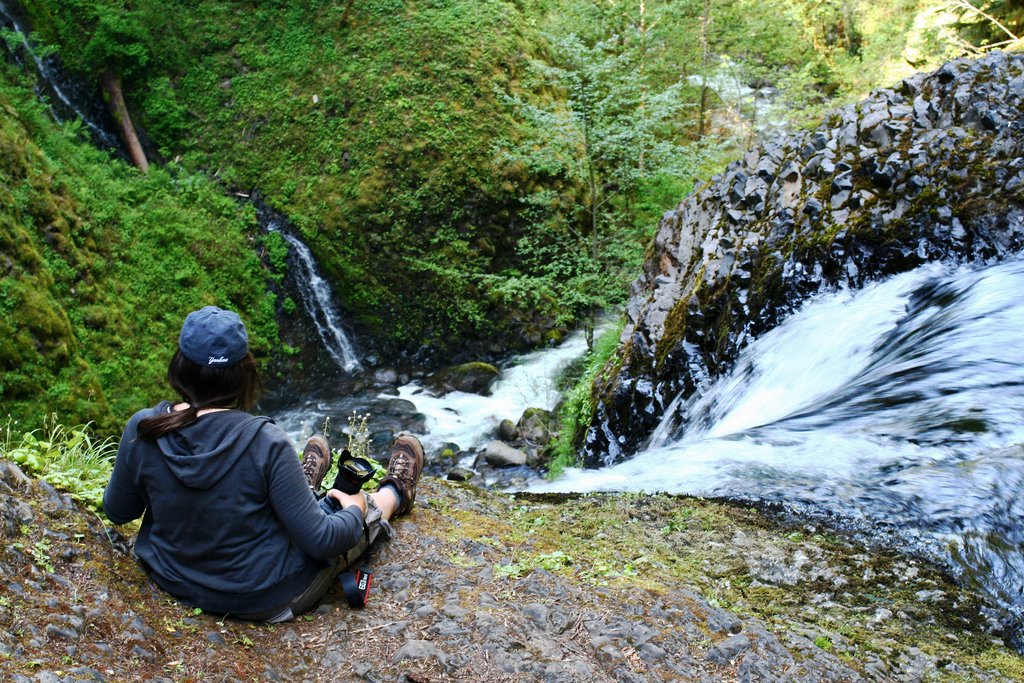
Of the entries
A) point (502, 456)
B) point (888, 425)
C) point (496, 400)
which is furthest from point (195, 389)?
point (496, 400)

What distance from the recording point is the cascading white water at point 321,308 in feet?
47.9

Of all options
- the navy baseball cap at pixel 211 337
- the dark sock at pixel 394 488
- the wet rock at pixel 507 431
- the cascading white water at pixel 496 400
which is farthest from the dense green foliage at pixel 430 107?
the navy baseball cap at pixel 211 337

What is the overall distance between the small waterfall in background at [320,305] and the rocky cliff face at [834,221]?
7.68m

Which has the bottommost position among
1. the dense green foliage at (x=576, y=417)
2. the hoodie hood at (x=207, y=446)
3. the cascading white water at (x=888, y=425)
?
the dense green foliage at (x=576, y=417)

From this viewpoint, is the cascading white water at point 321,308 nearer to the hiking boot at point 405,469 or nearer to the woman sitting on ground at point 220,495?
the hiking boot at point 405,469

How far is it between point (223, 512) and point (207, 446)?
0.86 feet

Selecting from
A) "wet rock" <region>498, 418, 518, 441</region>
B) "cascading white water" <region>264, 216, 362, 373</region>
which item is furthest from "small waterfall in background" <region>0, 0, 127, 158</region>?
"wet rock" <region>498, 418, 518, 441</region>

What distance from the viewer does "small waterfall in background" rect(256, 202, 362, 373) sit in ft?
47.9

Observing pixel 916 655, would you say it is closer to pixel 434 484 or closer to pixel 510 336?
pixel 434 484

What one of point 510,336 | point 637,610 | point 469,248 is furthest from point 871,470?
point 469,248

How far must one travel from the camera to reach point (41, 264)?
9.55m

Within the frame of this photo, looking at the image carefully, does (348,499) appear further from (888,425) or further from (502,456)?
(502,456)

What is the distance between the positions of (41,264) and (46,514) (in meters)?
8.30

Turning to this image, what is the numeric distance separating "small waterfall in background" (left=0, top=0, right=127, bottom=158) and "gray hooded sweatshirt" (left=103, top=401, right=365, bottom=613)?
51.3ft
